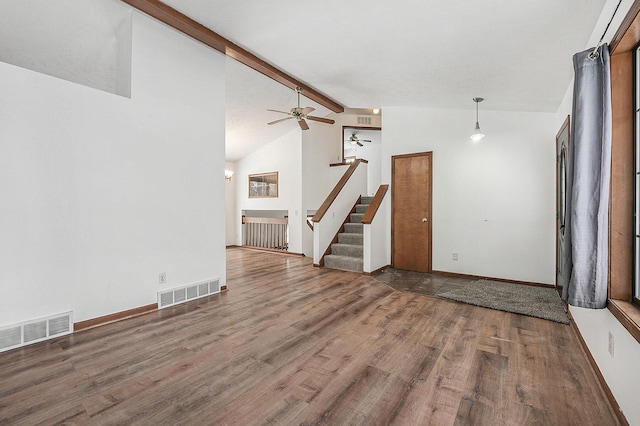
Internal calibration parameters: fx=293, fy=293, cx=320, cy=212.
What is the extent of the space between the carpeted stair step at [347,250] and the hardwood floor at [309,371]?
2.20m

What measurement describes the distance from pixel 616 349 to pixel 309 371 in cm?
187

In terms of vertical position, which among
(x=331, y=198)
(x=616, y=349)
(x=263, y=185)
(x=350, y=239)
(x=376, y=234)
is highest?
(x=263, y=185)

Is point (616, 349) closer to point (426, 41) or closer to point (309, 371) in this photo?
point (309, 371)

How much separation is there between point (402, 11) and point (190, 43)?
253 centimetres

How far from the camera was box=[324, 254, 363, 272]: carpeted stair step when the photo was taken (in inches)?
205

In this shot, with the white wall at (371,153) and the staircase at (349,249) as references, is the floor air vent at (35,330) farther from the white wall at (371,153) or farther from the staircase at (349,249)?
the white wall at (371,153)

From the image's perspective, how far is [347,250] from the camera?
5.64 metres

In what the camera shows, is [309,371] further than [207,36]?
No

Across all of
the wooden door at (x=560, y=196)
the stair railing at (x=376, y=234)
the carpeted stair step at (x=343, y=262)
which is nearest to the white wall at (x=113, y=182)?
the carpeted stair step at (x=343, y=262)

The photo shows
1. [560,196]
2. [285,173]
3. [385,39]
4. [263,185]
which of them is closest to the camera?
[385,39]

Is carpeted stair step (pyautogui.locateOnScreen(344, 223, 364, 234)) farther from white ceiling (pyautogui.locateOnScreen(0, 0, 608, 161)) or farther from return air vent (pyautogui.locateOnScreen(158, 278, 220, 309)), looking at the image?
return air vent (pyautogui.locateOnScreen(158, 278, 220, 309))

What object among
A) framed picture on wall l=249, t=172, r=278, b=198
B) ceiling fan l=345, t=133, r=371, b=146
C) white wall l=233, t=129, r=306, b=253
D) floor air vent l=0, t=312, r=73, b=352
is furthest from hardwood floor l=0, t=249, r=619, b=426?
ceiling fan l=345, t=133, r=371, b=146

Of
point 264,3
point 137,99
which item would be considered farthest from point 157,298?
point 264,3

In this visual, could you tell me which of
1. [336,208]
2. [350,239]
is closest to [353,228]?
[350,239]
